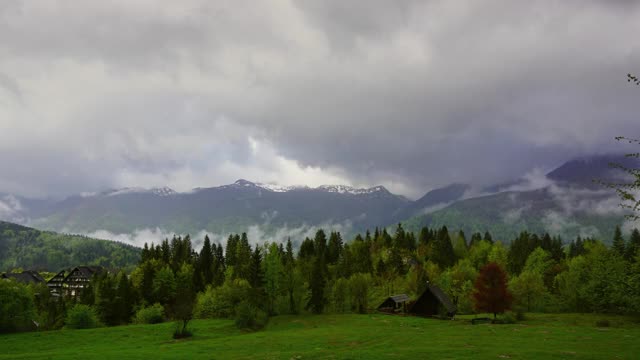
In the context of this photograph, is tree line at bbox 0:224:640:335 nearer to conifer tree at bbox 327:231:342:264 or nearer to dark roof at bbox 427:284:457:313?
dark roof at bbox 427:284:457:313

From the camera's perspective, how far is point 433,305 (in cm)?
9844

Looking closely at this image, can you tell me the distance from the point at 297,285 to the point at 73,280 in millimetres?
137311

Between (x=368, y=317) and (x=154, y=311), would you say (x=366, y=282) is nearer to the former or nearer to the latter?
(x=368, y=317)

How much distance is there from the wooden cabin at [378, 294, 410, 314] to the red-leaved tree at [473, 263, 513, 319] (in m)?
25.1

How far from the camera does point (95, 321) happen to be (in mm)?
91625

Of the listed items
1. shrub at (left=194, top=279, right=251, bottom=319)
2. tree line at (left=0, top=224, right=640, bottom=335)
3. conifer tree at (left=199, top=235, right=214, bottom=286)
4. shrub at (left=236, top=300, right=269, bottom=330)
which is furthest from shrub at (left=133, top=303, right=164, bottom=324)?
conifer tree at (left=199, top=235, right=214, bottom=286)

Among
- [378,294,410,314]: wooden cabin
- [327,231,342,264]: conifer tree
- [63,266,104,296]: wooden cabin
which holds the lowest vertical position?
[378,294,410,314]: wooden cabin

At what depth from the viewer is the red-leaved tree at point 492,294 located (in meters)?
81.2

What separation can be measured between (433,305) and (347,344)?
170ft

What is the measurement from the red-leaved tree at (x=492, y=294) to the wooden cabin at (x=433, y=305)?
1285 centimetres

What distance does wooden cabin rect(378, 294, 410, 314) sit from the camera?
10521 centimetres

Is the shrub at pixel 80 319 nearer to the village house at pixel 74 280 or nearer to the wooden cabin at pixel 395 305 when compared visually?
the wooden cabin at pixel 395 305

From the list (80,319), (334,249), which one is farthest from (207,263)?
(80,319)

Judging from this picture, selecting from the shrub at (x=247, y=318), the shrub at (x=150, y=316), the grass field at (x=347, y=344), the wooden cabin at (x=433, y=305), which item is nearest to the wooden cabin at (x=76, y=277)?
the shrub at (x=150, y=316)
